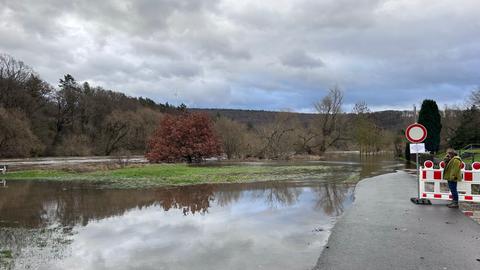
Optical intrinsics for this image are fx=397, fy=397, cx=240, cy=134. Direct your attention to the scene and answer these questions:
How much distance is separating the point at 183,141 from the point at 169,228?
3215 centimetres

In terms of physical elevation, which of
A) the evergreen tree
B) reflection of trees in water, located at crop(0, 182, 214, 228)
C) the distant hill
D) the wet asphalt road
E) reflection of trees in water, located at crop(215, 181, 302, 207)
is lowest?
reflection of trees in water, located at crop(0, 182, 214, 228)

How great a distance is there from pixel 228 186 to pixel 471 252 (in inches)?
554

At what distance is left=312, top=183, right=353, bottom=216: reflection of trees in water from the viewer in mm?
12548

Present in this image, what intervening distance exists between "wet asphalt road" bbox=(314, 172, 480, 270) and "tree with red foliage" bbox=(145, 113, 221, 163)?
3062cm

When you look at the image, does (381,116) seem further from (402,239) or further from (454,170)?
(402,239)

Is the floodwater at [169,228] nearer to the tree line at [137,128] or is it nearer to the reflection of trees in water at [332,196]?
the reflection of trees in water at [332,196]

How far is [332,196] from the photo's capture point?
51.5 feet

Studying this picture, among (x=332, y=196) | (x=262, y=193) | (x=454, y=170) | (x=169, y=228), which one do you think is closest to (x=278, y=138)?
(x=262, y=193)

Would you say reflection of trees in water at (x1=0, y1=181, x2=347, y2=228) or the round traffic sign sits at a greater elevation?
the round traffic sign

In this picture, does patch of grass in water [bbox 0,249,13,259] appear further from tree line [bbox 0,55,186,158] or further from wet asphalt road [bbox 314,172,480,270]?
tree line [bbox 0,55,186,158]

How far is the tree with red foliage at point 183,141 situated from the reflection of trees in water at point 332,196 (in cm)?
2387

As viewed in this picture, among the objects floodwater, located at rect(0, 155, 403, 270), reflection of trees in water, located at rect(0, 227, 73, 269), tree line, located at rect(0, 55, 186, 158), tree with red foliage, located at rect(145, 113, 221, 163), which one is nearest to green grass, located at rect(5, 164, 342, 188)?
floodwater, located at rect(0, 155, 403, 270)

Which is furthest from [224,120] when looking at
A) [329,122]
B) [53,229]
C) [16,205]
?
[53,229]

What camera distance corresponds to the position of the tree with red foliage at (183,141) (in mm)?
41312
